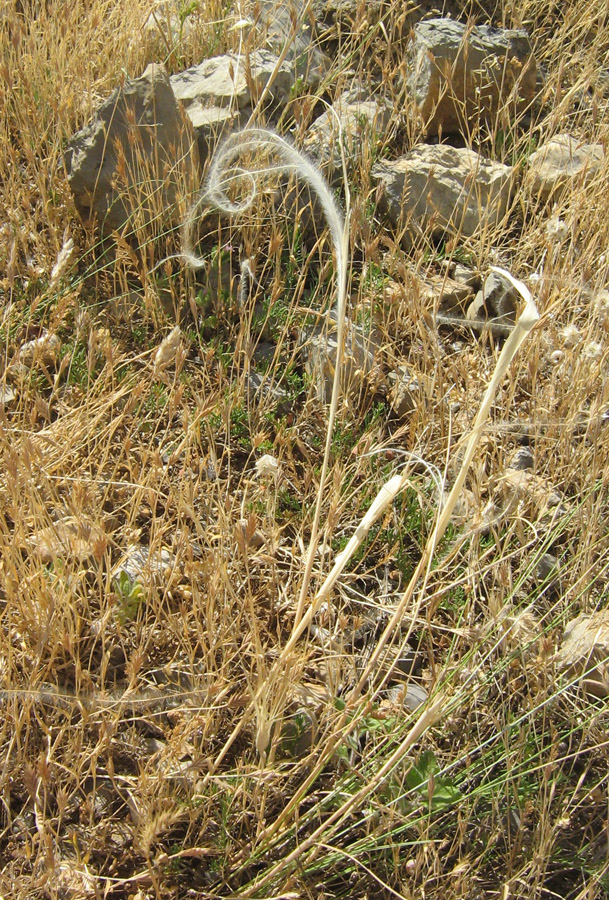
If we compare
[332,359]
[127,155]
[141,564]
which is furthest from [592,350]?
A: [127,155]

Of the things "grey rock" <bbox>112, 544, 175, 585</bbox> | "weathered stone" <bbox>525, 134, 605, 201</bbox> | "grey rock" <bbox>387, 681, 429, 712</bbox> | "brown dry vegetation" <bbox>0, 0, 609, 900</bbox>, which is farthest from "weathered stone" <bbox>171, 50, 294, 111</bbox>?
"grey rock" <bbox>387, 681, 429, 712</bbox>

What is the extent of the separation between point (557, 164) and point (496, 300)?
746 millimetres

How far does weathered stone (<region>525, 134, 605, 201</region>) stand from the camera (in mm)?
2910

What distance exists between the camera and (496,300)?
2.69 m

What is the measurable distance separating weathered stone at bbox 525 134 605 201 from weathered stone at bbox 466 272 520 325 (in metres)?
0.48

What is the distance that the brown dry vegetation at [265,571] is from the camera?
1.51m

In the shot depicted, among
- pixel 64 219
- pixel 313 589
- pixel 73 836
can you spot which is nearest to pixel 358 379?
pixel 313 589

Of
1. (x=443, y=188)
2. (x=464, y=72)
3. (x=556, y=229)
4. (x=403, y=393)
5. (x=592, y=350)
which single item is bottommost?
(x=403, y=393)

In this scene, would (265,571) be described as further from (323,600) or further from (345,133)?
(345,133)

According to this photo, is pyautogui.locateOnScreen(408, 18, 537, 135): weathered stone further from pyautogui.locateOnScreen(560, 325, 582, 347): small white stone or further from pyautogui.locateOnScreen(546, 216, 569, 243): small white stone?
pyautogui.locateOnScreen(560, 325, 582, 347): small white stone

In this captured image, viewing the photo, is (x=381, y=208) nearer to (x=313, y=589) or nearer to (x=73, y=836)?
(x=313, y=589)

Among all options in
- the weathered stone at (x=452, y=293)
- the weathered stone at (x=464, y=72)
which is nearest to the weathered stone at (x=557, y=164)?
the weathered stone at (x=464, y=72)

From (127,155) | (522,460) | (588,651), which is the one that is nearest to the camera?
(588,651)

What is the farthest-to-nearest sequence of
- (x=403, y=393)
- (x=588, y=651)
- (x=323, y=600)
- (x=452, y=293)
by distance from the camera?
(x=452, y=293), (x=403, y=393), (x=588, y=651), (x=323, y=600)
